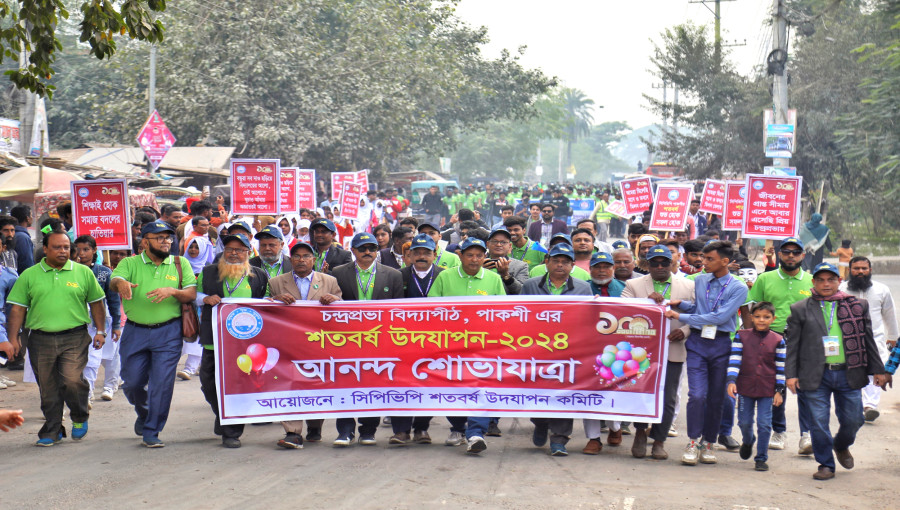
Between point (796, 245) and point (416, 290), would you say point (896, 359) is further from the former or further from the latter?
point (416, 290)

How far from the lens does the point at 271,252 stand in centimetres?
950

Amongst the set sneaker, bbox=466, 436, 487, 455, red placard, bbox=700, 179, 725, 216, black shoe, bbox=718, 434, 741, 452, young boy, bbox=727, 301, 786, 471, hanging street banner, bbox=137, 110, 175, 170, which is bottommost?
black shoe, bbox=718, 434, 741, 452

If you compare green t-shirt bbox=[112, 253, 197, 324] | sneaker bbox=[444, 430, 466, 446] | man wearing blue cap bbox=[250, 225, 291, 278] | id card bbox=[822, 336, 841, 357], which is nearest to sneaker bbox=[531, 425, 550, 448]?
sneaker bbox=[444, 430, 466, 446]

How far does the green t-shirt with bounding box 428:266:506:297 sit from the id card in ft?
8.38

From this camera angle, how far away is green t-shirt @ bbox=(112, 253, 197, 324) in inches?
336

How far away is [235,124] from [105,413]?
24.6 meters

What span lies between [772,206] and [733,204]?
4.02 meters

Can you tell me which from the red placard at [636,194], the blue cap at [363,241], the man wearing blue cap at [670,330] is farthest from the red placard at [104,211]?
the red placard at [636,194]

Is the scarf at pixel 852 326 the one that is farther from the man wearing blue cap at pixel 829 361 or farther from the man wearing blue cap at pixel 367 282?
the man wearing blue cap at pixel 367 282

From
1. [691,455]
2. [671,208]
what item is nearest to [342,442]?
[691,455]

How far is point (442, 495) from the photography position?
6.97 metres

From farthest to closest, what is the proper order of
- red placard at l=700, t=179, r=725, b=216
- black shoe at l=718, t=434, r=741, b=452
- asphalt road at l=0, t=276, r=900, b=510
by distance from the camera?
red placard at l=700, t=179, r=725, b=216, black shoe at l=718, t=434, r=741, b=452, asphalt road at l=0, t=276, r=900, b=510

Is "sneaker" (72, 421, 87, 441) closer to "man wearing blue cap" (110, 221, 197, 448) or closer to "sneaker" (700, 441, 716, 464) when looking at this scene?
"man wearing blue cap" (110, 221, 197, 448)

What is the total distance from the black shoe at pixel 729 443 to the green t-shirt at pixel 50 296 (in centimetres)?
547
